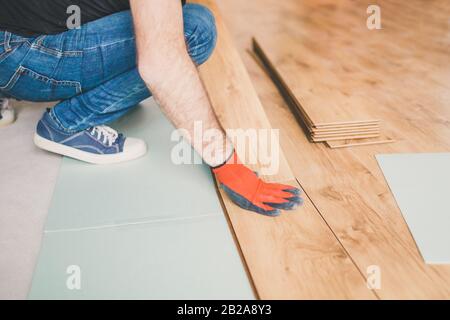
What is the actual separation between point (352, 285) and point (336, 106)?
48.1 inches

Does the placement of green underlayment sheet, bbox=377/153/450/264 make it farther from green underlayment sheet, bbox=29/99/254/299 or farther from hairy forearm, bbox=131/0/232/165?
hairy forearm, bbox=131/0/232/165

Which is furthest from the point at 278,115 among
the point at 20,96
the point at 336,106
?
the point at 20,96

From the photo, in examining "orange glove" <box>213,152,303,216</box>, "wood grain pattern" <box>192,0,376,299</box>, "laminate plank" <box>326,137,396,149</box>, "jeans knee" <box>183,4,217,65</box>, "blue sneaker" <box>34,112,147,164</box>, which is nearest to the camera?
"wood grain pattern" <box>192,0,376,299</box>

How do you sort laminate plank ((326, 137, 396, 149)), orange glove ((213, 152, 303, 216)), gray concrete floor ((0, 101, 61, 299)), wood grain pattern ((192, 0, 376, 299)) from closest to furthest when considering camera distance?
wood grain pattern ((192, 0, 376, 299)) → gray concrete floor ((0, 101, 61, 299)) → orange glove ((213, 152, 303, 216)) → laminate plank ((326, 137, 396, 149))

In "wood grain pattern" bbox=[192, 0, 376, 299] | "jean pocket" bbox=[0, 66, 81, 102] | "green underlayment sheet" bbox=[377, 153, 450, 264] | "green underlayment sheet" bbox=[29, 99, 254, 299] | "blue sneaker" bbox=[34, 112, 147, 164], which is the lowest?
"green underlayment sheet" bbox=[377, 153, 450, 264]

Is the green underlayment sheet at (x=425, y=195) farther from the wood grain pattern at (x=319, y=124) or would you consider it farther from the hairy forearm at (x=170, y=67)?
the hairy forearm at (x=170, y=67)

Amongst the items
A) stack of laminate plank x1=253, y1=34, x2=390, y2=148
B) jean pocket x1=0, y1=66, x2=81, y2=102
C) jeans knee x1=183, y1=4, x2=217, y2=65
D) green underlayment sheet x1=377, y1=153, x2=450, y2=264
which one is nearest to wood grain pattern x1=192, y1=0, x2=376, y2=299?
green underlayment sheet x1=377, y1=153, x2=450, y2=264

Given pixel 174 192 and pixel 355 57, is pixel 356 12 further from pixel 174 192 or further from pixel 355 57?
pixel 174 192

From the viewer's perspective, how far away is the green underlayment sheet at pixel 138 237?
138 cm

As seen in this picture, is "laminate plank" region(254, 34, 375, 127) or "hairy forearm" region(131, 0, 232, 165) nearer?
"hairy forearm" region(131, 0, 232, 165)

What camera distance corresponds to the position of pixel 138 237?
1.58 metres

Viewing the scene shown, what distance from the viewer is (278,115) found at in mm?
2479

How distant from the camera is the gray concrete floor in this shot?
145cm

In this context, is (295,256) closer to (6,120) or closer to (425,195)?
(425,195)
